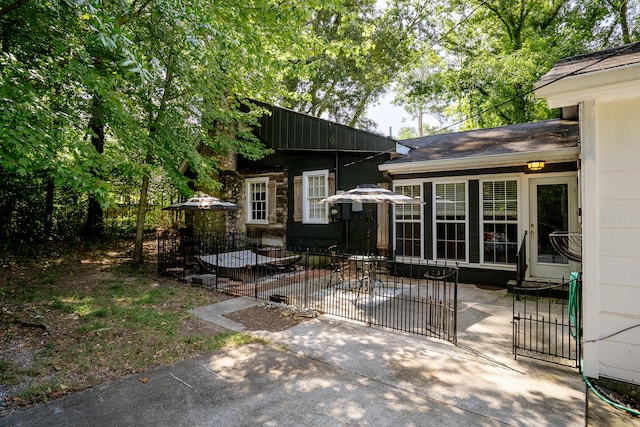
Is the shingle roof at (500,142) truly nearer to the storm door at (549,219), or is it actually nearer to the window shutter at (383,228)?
the storm door at (549,219)

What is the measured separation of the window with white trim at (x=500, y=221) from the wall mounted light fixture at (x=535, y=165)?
1.54 ft

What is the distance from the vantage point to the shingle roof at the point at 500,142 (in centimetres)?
739

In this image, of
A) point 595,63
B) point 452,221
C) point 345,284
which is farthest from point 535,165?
point 345,284

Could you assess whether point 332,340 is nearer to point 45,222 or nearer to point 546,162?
point 546,162

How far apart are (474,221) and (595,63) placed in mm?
4632

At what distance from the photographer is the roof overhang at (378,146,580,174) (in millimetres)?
6586

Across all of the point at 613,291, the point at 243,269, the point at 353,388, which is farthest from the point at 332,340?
the point at 243,269

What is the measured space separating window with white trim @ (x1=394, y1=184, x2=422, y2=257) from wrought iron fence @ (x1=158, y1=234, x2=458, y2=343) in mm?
461

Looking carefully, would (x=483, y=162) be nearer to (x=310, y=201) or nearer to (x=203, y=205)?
(x=310, y=201)

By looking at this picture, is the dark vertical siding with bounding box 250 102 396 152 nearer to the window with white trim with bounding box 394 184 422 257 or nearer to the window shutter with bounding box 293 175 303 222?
the window shutter with bounding box 293 175 303 222

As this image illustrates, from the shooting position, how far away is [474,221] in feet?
25.6

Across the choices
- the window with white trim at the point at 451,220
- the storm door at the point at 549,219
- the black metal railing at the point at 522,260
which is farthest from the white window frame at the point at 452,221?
the storm door at the point at 549,219

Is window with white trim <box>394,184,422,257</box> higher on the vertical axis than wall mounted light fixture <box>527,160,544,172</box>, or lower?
lower

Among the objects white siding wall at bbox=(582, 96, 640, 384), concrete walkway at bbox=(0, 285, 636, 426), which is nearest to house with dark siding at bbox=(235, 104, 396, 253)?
concrete walkway at bbox=(0, 285, 636, 426)
